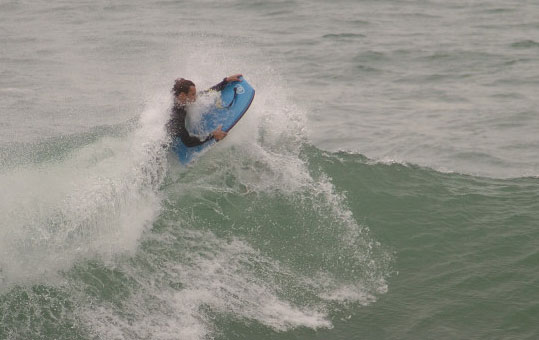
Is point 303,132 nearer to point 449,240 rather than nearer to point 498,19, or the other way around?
point 449,240

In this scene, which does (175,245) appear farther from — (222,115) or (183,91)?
(222,115)

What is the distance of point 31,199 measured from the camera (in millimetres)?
8016

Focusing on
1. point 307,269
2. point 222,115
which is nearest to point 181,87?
point 222,115

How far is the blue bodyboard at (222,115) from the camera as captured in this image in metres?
9.46

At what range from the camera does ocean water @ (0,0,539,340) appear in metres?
6.85

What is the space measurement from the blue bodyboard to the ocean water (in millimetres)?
243

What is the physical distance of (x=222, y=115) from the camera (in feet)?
31.7

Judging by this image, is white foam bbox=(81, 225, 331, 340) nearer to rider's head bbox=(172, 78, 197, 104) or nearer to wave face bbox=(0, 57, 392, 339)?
wave face bbox=(0, 57, 392, 339)

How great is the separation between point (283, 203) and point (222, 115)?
1645 millimetres

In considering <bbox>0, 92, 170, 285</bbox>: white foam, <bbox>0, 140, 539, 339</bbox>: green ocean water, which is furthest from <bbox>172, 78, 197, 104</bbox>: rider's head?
<bbox>0, 140, 539, 339</bbox>: green ocean water

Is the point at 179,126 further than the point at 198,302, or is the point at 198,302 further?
the point at 179,126

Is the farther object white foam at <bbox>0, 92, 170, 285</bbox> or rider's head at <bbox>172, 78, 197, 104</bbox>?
rider's head at <bbox>172, 78, 197, 104</bbox>

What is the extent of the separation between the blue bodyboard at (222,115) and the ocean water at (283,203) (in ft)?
0.80

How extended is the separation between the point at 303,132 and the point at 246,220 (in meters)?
3.53
